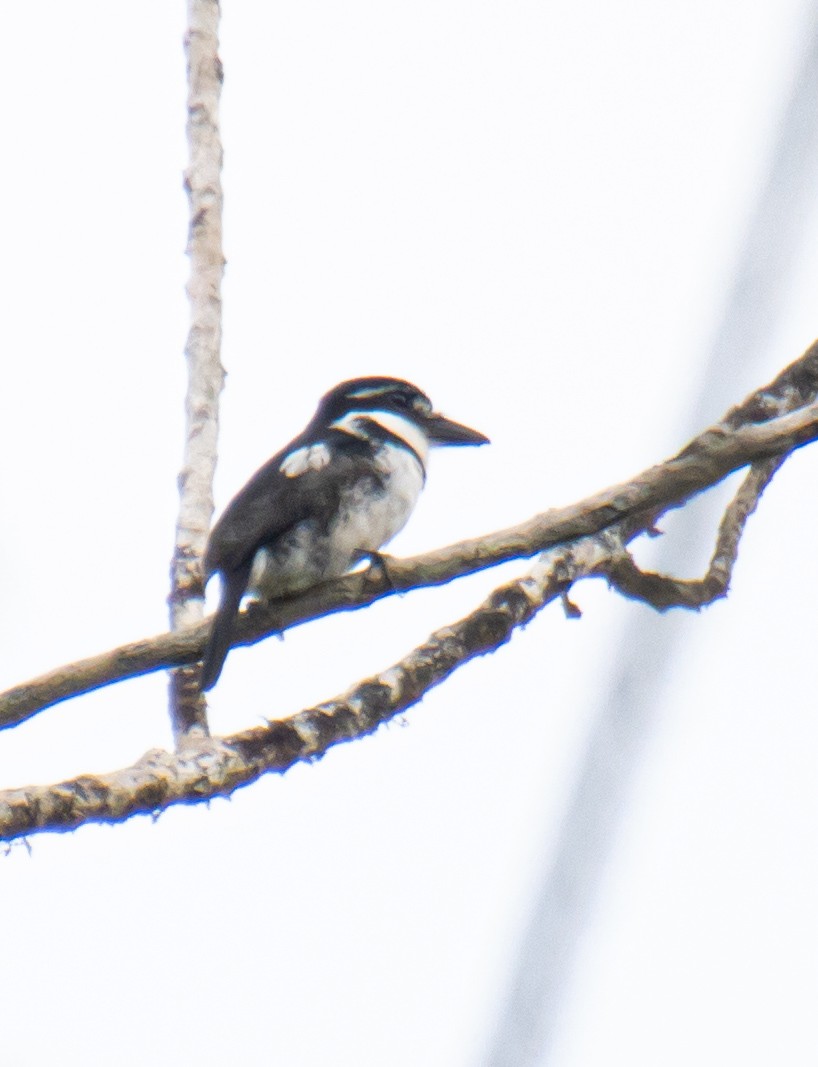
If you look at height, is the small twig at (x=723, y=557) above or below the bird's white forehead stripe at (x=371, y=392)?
above

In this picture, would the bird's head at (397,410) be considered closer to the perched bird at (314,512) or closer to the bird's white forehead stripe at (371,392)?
the bird's white forehead stripe at (371,392)

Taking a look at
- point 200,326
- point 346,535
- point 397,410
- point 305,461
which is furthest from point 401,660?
point 397,410

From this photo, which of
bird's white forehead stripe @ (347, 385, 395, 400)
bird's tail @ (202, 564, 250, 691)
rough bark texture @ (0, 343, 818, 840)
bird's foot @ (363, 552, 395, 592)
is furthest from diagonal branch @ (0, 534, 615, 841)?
bird's white forehead stripe @ (347, 385, 395, 400)

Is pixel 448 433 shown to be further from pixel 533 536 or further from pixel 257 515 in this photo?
pixel 533 536

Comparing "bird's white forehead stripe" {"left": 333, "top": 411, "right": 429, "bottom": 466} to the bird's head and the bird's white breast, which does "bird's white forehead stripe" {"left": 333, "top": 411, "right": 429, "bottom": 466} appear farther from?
the bird's white breast

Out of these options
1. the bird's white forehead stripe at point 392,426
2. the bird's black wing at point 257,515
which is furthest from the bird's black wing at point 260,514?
the bird's white forehead stripe at point 392,426

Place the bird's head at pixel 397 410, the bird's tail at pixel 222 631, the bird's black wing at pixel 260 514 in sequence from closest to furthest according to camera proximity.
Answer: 1. the bird's tail at pixel 222 631
2. the bird's black wing at pixel 260 514
3. the bird's head at pixel 397 410
